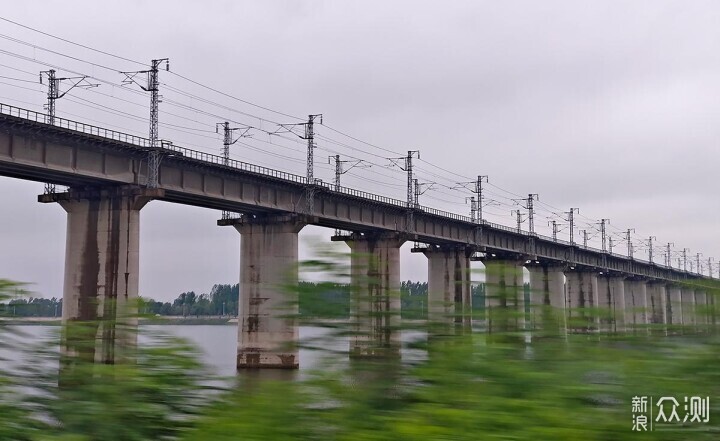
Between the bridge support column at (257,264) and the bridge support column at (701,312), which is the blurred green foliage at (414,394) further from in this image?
the bridge support column at (257,264)

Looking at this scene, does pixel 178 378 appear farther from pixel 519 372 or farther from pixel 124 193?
pixel 124 193

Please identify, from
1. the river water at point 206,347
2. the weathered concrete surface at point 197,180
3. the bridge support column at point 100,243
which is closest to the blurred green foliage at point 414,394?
the river water at point 206,347

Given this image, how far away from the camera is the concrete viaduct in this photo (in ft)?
18.7

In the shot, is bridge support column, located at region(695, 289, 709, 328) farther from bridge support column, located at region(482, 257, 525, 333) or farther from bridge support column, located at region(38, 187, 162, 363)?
bridge support column, located at region(38, 187, 162, 363)

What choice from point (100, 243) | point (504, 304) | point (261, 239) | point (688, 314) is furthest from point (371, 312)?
point (261, 239)

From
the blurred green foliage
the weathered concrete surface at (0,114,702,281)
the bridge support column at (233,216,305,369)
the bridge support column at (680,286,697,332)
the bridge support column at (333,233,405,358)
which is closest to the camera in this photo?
the blurred green foliage

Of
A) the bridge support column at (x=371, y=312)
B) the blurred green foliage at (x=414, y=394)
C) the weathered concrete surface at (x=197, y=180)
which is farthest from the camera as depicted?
the weathered concrete surface at (x=197, y=180)

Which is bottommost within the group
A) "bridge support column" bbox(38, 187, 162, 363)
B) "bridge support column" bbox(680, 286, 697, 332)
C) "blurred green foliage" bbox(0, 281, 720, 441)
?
"blurred green foliage" bbox(0, 281, 720, 441)

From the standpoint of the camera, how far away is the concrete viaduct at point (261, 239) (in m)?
5.70

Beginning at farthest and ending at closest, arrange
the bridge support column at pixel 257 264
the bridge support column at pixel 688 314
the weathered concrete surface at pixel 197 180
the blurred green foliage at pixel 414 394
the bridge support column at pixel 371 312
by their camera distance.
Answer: the bridge support column at pixel 257 264 → the weathered concrete surface at pixel 197 180 → the bridge support column at pixel 688 314 → the bridge support column at pixel 371 312 → the blurred green foliage at pixel 414 394

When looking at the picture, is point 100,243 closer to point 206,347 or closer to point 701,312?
point 206,347

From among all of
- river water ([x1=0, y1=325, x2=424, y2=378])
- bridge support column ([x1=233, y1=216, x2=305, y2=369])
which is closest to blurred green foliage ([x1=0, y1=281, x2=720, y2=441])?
river water ([x1=0, y1=325, x2=424, y2=378])

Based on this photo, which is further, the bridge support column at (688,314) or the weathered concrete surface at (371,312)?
the bridge support column at (688,314)

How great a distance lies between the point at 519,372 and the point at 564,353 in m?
0.45
